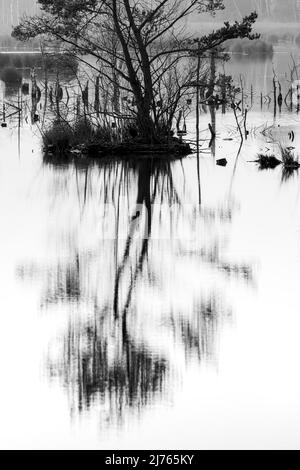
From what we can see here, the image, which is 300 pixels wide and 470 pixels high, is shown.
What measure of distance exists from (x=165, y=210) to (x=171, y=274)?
5292 millimetres

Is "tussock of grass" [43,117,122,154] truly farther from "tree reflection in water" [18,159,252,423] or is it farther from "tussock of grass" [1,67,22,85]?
"tussock of grass" [1,67,22,85]

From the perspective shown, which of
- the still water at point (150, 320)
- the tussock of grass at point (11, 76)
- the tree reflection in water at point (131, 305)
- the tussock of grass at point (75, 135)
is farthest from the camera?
the tussock of grass at point (11, 76)

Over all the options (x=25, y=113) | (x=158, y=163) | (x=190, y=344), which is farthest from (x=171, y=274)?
(x=25, y=113)

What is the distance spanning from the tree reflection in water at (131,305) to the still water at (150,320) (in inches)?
0.7

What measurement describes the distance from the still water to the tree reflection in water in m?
0.02

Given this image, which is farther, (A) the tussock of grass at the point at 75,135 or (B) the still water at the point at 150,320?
(A) the tussock of grass at the point at 75,135

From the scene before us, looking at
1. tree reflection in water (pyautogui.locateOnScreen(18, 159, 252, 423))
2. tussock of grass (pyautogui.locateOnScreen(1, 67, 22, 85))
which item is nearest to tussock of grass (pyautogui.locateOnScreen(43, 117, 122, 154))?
tree reflection in water (pyautogui.locateOnScreen(18, 159, 252, 423))

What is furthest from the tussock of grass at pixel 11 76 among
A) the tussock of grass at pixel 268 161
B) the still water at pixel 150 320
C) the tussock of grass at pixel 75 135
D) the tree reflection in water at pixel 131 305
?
the tree reflection in water at pixel 131 305

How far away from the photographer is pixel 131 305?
1095cm

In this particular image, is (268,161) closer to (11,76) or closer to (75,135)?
(75,135)

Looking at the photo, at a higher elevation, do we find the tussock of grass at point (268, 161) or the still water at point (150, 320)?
the still water at point (150, 320)

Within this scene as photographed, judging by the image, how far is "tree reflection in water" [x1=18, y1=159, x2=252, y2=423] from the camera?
8.50 meters

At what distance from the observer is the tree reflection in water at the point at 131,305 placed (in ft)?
27.9

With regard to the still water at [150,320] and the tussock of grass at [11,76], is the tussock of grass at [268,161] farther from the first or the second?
the tussock of grass at [11,76]
